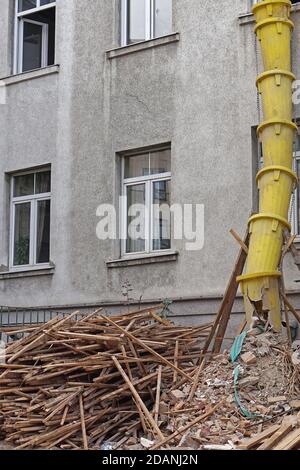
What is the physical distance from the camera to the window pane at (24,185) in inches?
652

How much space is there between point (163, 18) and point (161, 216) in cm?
334

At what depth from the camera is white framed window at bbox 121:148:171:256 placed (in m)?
14.6

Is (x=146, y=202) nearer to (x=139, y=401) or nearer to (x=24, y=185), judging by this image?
(x=24, y=185)

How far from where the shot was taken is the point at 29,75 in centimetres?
1652

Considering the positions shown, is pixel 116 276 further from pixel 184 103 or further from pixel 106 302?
pixel 184 103

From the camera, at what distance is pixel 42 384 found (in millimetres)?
9938

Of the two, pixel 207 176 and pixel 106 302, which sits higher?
pixel 207 176

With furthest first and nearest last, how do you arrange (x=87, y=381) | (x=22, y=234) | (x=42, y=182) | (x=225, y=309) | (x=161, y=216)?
1. (x=22, y=234)
2. (x=42, y=182)
3. (x=161, y=216)
4. (x=225, y=309)
5. (x=87, y=381)

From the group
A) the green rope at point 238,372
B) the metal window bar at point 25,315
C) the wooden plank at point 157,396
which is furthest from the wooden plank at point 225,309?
the metal window bar at point 25,315

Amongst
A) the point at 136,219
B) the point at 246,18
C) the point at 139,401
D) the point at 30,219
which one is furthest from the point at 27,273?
the point at 139,401

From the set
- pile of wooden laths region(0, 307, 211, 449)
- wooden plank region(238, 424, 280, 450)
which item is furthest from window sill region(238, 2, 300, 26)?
wooden plank region(238, 424, 280, 450)

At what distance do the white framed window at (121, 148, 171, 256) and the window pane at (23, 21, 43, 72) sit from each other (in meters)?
3.18
